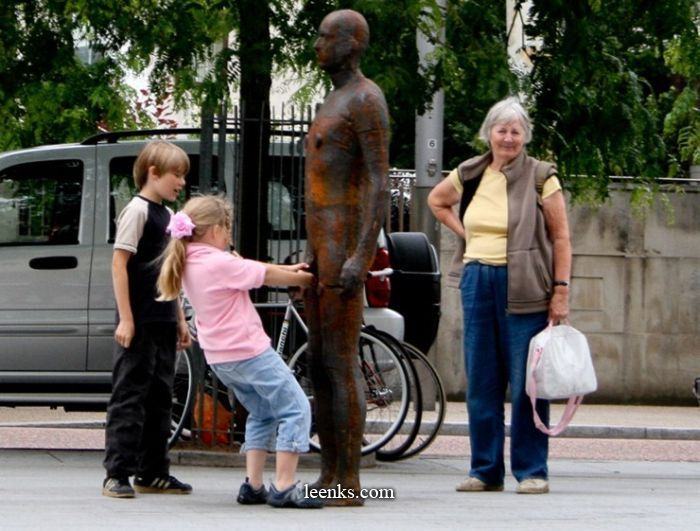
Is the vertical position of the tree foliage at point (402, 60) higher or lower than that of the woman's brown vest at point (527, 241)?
higher

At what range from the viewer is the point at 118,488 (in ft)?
27.9

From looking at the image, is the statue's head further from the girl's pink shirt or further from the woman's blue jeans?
the woman's blue jeans

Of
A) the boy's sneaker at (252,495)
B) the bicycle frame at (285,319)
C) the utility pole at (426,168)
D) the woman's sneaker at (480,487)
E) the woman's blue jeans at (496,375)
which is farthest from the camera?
the utility pole at (426,168)

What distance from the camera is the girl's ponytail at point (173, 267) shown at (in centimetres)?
801

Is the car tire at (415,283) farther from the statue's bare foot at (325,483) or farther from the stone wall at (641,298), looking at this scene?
the stone wall at (641,298)

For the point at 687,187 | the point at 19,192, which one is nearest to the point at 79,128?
the point at 19,192

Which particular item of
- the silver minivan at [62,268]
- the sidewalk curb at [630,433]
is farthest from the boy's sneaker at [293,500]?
the sidewalk curb at [630,433]

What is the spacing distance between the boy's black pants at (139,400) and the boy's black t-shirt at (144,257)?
0.06 metres

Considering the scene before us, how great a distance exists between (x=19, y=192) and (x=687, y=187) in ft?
28.0

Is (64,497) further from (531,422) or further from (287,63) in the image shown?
(287,63)

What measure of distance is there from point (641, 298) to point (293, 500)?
35.2 ft

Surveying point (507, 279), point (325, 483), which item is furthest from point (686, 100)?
point (325, 483)

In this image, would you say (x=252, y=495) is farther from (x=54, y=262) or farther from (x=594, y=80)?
(x=594, y=80)

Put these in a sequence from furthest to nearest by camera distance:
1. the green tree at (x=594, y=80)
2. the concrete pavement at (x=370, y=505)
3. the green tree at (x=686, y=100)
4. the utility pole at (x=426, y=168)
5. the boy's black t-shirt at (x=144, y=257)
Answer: the utility pole at (x=426, y=168)
the green tree at (x=686, y=100)
the green tree at (x=594, y=80)
the boy's black t-shirt at (x=144, y=257)
the concrete pavement at (x=370, y=505)
